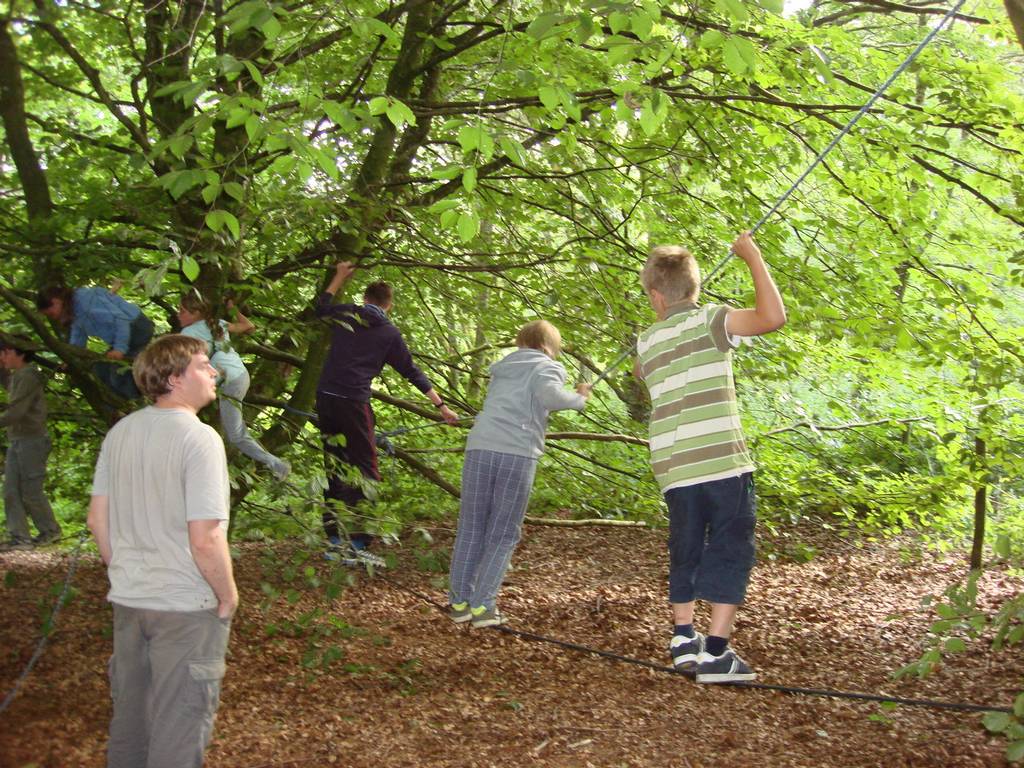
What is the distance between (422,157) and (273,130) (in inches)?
184

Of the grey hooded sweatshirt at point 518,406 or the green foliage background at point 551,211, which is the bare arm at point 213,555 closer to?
the green foliage background at point 551,211

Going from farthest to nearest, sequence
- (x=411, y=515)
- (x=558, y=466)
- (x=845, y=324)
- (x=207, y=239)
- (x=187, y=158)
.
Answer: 1. (x=411, y=515)
2. (x=558, y=466)
3. (x=845, y=324)
4. (x=187, y=158)
5. (x=207, y=239)

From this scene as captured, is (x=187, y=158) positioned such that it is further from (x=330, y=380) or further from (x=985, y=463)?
(x=985, y=463)

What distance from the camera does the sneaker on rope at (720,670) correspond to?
14.6 feet

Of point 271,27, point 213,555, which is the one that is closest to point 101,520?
point 213,555

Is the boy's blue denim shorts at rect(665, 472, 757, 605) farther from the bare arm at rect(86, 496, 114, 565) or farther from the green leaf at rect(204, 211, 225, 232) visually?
the bare arm at rect(86, 496, 114, 565)

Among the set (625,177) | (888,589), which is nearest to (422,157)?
(625,177)

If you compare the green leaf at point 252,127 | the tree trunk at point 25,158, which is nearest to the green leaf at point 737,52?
the green leaf at point 252,127

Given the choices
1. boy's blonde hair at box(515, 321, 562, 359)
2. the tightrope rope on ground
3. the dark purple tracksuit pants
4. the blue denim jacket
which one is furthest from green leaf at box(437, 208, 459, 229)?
the dark purple tracksuit pants

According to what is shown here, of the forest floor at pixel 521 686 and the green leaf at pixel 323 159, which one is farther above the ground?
the green leaf at pixel 323 159

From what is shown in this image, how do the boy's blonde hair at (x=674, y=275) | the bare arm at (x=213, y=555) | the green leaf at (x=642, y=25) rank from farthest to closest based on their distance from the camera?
the boy's blonde hair at (x=674, y=275)
the green leaf at (x=642, y=25)
the bare arm at (x=213, y=555)

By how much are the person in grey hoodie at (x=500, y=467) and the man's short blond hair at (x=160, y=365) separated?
2.57 m

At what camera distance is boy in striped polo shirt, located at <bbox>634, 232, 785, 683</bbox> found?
4.22m

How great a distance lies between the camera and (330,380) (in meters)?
6.87
